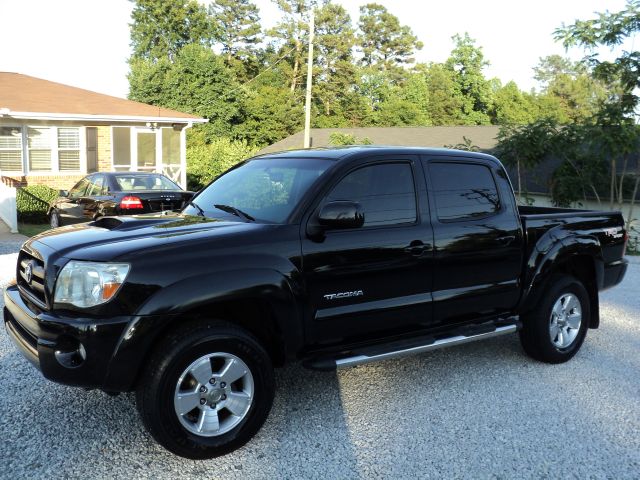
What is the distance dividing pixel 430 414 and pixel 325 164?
1.96 metres

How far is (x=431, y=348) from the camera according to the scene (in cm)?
442

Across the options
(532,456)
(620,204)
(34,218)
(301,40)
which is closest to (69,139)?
(34,218)

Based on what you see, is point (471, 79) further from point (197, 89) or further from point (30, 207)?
point (30, 207)

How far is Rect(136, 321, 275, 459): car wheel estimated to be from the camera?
3371mm

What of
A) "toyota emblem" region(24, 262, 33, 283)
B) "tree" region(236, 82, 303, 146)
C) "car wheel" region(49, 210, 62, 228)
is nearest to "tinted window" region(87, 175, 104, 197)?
"car wheel" region(49, 210, 62, 228)

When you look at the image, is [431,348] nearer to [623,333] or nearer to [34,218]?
[623,333]

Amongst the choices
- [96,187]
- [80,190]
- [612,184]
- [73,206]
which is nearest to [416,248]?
[96,187]

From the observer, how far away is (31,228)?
1470 cm

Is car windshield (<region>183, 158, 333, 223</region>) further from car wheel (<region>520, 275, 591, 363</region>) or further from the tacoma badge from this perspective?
car wheel (<region>520, 275, 591, 363</region>)

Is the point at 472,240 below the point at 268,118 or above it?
below

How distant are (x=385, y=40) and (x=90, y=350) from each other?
67.1 metres

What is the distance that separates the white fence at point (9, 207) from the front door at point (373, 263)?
11.8 meters

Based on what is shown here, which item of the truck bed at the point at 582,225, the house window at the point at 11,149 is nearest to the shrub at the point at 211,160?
the house window at the point at 11,149

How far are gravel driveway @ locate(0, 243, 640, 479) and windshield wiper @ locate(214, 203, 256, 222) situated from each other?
1.39 metres
